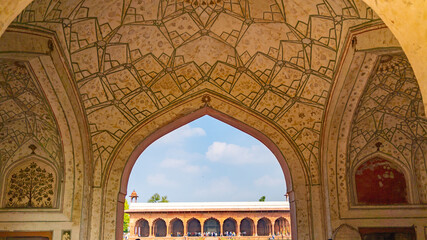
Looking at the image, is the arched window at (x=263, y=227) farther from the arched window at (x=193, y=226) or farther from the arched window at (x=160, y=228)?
the arched window at (x=160, y=228)

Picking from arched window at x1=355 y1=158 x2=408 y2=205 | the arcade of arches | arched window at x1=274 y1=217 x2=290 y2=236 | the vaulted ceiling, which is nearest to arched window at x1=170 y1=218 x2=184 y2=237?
arched window at x1=274 y1=217 x2=290 y2=236

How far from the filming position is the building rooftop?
76.2 feet

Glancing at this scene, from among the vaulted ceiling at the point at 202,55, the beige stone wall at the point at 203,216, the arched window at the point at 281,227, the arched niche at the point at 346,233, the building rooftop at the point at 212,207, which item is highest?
the vaulted ceiling at the point at 202,55

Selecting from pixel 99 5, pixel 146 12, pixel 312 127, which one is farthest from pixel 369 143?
pixel 99 5

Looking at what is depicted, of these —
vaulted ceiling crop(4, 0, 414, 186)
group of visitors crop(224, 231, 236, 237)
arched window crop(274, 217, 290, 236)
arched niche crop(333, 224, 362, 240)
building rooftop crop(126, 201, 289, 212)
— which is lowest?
arched niche crop(333, 224, 362, 240)

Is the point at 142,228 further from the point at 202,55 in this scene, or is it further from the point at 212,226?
the point at 202,55

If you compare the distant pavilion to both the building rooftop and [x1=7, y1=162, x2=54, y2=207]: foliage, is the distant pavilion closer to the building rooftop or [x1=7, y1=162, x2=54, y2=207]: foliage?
the building rooftop

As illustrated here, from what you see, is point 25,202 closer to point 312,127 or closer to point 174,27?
point 174,27

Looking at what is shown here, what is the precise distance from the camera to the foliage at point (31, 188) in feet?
25.7

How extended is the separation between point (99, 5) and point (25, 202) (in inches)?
160

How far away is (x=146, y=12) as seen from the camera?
6.99 meters

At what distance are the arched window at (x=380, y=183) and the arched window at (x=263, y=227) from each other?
1696 centimetres

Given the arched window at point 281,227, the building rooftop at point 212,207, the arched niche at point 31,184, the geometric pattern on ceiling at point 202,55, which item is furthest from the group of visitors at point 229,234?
the arched niche at point 31,184

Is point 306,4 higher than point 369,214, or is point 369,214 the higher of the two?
point 306,4
